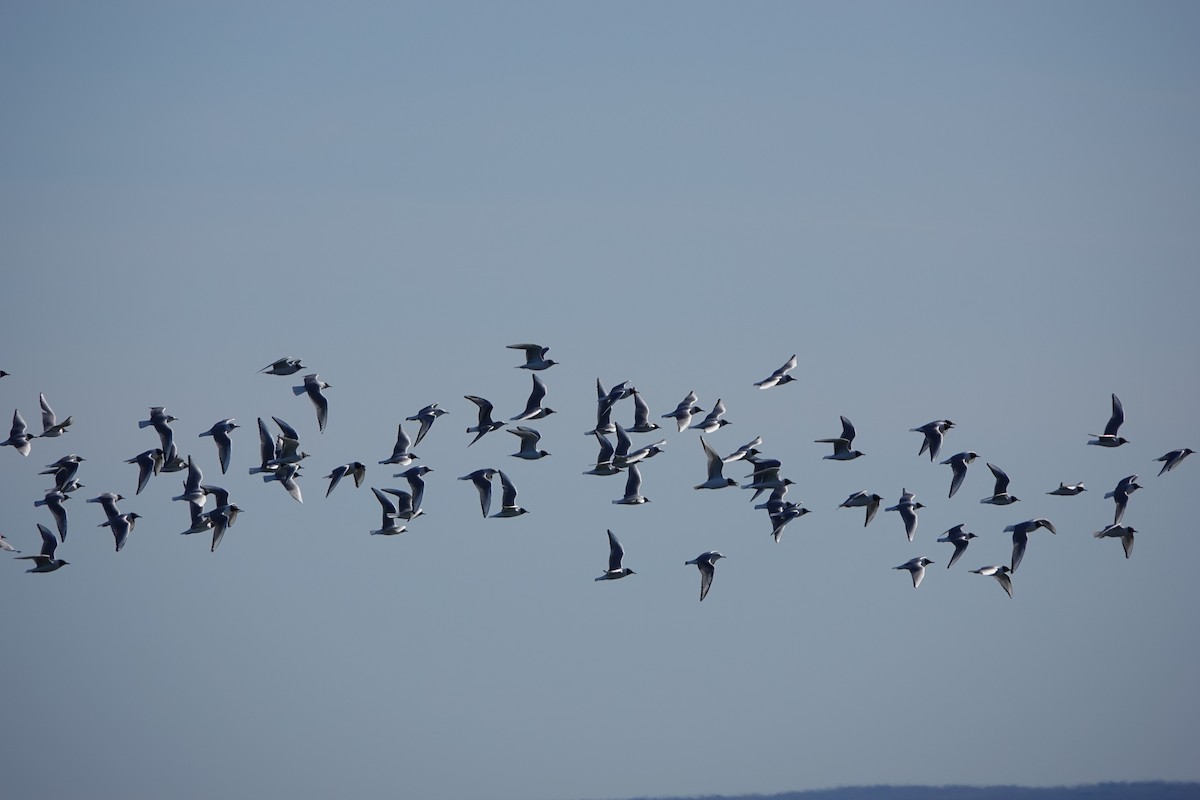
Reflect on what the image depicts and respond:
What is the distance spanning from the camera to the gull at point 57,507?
6247cm

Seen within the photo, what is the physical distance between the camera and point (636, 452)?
206ft

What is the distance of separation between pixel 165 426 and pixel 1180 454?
111 feet

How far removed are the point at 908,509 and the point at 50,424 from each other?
28.4 metres

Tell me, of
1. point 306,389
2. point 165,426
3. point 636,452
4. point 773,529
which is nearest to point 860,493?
point 773,529

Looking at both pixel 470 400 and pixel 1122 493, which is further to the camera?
pixel 1122 493

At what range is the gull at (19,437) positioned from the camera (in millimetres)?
61656

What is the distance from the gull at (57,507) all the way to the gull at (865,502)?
26184 millimetres

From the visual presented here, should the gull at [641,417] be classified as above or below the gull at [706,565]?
above

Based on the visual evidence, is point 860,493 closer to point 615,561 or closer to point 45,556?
point 615,561

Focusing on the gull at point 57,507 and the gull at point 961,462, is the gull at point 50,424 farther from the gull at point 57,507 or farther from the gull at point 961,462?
the gull at point 961,462

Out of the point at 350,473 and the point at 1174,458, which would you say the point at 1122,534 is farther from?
the point at 350,473

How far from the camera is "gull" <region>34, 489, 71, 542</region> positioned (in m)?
62.5

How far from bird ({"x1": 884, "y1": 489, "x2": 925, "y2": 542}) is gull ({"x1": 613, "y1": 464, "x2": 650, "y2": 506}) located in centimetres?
830

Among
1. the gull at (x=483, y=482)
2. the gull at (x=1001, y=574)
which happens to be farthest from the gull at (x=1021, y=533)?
the gull at (x=483, y=482)
